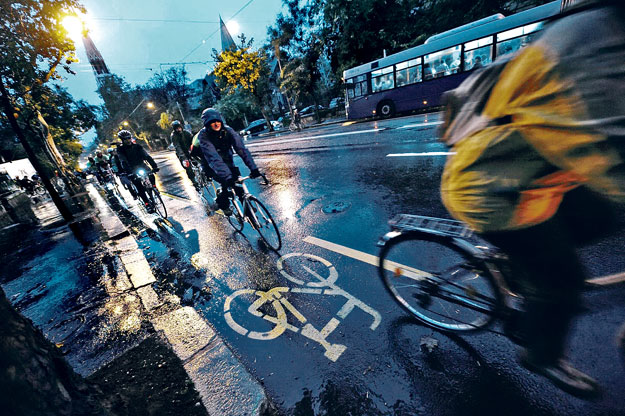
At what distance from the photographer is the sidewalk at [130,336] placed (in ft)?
6.30

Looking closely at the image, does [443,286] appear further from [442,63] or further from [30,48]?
[442,63]

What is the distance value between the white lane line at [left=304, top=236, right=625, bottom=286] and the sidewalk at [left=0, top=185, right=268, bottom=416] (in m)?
1.72

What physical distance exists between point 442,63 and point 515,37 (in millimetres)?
2991

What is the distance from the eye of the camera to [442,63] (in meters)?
13.1

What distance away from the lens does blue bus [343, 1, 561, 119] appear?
11070 millimetres

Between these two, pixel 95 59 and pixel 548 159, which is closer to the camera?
pixel 548 159

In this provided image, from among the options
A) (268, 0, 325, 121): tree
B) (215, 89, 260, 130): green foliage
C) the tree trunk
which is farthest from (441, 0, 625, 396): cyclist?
(215, 89, 260, 130): green foliage

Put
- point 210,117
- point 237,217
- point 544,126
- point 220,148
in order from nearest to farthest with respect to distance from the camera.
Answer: point 544,126
point 210,117
point 220,148
point 237,217

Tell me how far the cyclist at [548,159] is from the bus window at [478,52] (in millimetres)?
14312

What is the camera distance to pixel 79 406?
1.50 metres

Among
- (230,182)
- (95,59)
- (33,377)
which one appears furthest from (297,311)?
(95,59)

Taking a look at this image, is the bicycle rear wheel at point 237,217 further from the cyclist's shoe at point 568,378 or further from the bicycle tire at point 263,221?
the cyclist's shoe at point 568,378

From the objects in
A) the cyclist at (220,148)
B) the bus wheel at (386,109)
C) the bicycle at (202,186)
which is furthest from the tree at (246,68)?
the cyclist at (220,148)

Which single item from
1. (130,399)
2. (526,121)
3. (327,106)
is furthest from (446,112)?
(327,106)
